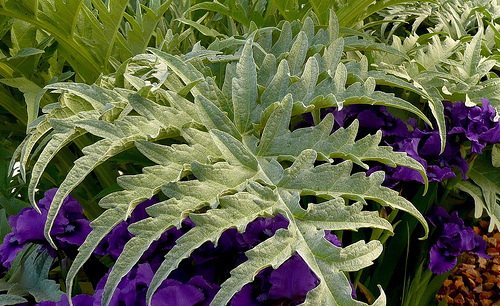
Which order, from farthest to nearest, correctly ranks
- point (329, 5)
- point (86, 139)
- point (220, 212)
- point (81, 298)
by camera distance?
point (329, 5)
point (86, 139)
point (81, 298)
point (220, 212)

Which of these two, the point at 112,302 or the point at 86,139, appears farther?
the point at 86,139

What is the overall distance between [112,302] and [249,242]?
0.53ft

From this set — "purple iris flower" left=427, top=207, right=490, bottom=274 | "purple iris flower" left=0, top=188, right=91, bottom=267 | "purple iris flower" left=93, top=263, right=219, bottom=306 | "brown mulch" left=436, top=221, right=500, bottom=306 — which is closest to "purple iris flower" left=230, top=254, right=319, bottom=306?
"purple iris flower" left=93, top=263, right=219, bottom=306

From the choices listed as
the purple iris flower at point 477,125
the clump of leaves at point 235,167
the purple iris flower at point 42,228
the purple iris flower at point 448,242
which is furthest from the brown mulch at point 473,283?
the purple iris flower at point 42,228

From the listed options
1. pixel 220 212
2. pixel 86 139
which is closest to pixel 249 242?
pixel 220 212

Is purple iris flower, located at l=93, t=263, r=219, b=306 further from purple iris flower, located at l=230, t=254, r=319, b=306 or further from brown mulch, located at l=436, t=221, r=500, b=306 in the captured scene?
brown mulch, located at l=436, t=221, r=500, b=306

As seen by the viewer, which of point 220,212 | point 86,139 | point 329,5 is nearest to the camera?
point 220,212

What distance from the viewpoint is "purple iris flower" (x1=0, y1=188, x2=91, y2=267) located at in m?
0.64

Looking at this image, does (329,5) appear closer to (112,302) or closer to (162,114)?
(162,114)

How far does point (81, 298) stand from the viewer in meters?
0.59

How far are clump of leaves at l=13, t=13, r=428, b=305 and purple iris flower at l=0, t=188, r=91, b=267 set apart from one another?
93 millimetres

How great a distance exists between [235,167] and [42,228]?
273 millimetres

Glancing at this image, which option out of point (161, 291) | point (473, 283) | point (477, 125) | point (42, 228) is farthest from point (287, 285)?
point (473, 283)

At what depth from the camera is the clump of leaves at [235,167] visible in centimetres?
47
